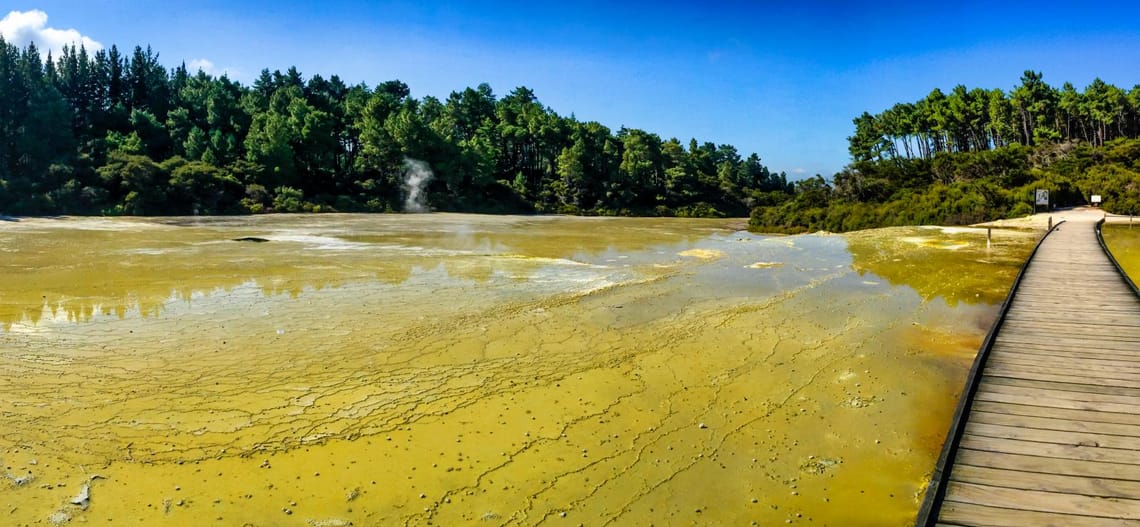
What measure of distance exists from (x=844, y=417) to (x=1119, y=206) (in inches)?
1512

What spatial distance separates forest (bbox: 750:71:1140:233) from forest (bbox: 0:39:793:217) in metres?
7.60

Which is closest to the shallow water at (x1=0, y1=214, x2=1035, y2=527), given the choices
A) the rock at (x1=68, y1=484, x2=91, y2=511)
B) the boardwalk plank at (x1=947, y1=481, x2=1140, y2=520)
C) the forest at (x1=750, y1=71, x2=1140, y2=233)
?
the rock at (x1=68, y1=484, x2=91, y2=511)

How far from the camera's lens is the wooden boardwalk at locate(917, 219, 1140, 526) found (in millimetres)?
4184

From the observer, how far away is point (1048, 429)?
537 centimetres

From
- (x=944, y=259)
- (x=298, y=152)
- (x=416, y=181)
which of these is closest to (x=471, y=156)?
(x=416, y=181)

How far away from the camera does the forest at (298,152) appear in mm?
48219

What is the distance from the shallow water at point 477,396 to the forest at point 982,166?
22548mm

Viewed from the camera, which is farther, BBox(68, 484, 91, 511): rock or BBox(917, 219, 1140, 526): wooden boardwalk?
BBox(68, 484, 91, 511): rock

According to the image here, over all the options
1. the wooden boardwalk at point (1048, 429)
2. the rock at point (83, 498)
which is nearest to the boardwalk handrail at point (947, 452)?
the wooden boardwalk at point (1048, 429)

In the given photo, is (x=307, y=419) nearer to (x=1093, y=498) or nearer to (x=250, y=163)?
(x=1093, y=498)

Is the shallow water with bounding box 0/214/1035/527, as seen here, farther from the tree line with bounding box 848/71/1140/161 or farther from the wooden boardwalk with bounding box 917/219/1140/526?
the tree line with bounding box 848/71/1140/161

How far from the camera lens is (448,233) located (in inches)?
1332

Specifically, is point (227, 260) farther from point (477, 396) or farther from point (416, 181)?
point (416, 181)

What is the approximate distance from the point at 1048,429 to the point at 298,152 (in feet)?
223
